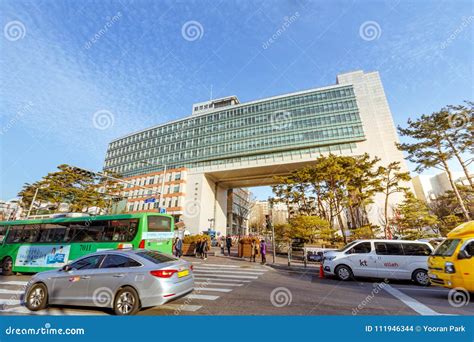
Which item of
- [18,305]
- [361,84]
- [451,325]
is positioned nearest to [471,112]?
[451,325]

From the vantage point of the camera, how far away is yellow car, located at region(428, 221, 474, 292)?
19.7ft

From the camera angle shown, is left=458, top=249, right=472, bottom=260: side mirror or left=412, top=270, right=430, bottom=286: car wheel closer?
left=458, top=249, right=472, bottom=260: side mirror

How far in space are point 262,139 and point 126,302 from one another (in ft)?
141

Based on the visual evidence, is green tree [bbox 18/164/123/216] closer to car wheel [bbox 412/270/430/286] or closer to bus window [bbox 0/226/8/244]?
bus window [bbox 0/226/8/244]

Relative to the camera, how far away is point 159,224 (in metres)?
A: 11.1

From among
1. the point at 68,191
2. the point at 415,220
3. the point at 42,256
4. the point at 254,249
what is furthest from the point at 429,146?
the point at 68,191

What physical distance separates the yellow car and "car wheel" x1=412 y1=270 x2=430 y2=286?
2035 millimetres

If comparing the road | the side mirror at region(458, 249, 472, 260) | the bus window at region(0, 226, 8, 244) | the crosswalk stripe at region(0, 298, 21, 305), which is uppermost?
the bus window at region(0, 226, 8, 244)

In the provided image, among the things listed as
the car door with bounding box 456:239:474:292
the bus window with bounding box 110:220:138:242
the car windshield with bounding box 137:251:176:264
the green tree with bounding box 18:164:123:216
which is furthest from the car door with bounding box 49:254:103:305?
the green tree with bounding box 18:164:123:216

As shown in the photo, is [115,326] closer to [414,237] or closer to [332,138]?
[414,237]

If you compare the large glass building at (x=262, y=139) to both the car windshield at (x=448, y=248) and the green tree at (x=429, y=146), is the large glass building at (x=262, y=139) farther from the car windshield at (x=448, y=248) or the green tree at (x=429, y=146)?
the car windshield at (x=448, y=248)

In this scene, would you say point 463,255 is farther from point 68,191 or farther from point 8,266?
point 68,191

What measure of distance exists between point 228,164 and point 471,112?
124 feet

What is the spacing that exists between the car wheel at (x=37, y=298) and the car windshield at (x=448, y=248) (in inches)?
473
